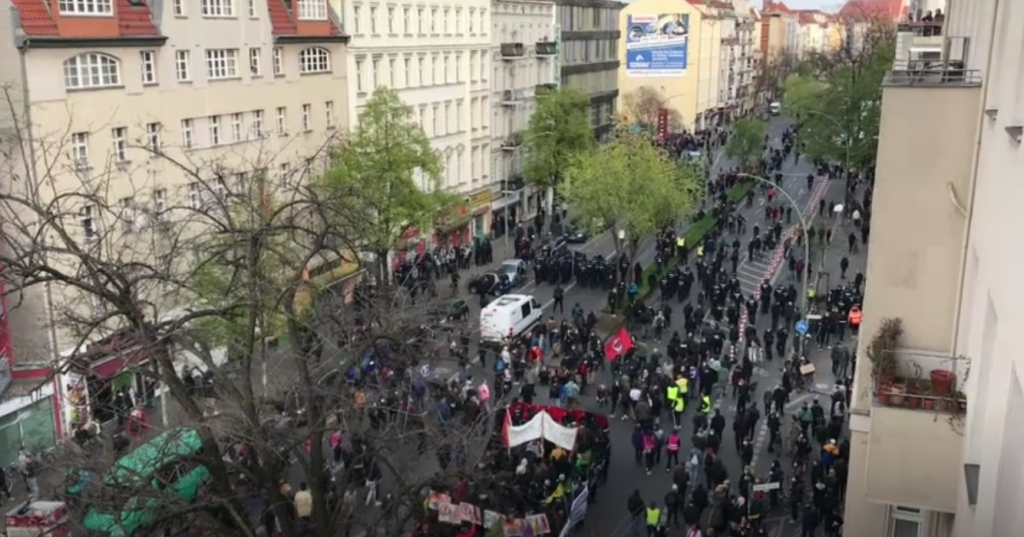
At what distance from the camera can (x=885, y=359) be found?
42.0 ft

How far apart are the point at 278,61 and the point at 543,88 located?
23.3 m

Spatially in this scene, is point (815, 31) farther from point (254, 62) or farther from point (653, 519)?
point (653, 519)

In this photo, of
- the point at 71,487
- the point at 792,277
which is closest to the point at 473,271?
the point at 792,277

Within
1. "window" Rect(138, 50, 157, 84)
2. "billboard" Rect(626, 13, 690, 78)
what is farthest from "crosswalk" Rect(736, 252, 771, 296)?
"billboard" Rect(626, 13, 690, 78)

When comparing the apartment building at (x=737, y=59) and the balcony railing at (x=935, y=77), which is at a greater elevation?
the balcony railing at (x=935, y=77)

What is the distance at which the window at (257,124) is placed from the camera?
33219 mm

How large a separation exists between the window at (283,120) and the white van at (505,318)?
10.2 meters

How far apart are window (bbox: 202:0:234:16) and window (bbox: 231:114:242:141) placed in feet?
10.6

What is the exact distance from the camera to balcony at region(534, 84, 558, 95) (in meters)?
54.1

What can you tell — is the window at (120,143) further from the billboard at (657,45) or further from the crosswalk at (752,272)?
the billboard at (657,45)

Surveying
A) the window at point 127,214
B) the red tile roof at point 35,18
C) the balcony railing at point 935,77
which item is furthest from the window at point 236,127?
the balcony railing at point 935,77

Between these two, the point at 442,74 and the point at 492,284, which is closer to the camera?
the point at 492,284

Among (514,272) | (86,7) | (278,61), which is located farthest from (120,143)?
(514,272)

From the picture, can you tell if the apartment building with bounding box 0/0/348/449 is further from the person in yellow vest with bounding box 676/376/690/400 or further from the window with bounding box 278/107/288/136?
the person in yellow vest with bounding box 676/376/690/400
